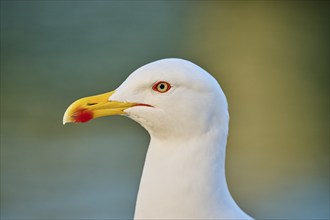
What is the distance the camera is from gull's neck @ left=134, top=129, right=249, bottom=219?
3.46 ft

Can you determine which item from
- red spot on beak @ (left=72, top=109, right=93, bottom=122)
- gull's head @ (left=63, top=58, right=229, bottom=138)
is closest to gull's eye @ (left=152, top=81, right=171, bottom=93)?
gull's head @ (left=63, top=58, right=229, bottom=138)

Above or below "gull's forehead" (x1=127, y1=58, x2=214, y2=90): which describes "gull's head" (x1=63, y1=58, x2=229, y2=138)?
below

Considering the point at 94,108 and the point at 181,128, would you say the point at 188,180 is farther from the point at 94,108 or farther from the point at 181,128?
the point at 94,108

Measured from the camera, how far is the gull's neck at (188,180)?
3.46ft

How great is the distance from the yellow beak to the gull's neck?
3.9 inches

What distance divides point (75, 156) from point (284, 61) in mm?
1511

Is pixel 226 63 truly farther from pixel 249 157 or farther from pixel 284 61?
pixel 249 157

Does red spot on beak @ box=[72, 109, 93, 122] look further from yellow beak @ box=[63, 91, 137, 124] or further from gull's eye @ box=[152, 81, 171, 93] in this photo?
gull's eye @ box=[152, 81, 171, 93]

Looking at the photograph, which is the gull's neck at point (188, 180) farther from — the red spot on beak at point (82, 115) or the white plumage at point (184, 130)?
the red spot on beak at point (82, 115)

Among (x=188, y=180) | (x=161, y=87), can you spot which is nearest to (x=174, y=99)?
(x=161, y=87)

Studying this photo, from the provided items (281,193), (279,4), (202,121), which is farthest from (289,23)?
(202,121)

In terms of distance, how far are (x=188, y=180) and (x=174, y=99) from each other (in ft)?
0.47

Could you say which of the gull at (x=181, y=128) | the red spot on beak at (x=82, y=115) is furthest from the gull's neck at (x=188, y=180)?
the red spot on beak at (x=82, y=115)

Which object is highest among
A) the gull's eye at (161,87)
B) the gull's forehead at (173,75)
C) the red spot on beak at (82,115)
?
the gull's forehead at (173,75)
